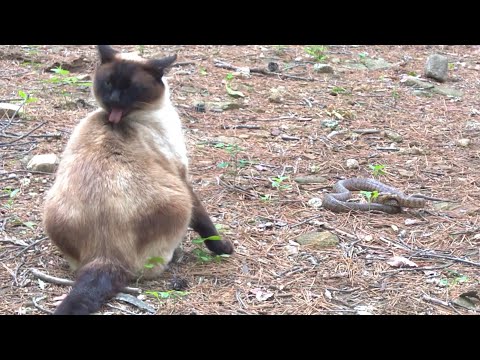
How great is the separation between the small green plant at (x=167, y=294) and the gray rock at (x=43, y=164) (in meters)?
2.48

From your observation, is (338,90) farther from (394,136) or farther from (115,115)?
(115,115)

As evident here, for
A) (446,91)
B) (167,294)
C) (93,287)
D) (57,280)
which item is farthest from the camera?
(446,91)

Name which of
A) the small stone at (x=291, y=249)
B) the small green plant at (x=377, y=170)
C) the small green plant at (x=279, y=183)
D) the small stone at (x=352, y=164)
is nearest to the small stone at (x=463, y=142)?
the small green plant at (x=377, y=170)

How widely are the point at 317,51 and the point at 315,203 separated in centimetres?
575

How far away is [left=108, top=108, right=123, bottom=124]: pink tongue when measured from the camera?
478cm

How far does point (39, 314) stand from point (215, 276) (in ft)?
4.46

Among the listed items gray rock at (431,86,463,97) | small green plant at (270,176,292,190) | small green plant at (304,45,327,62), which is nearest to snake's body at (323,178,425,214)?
small green plant at (270,176,292,190)

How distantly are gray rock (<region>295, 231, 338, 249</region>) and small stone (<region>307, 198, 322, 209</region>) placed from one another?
0.63 meters

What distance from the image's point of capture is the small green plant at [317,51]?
11.2m

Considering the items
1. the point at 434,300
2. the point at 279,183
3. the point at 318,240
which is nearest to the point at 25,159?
the point at 279,183

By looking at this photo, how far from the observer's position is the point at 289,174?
7004 mm

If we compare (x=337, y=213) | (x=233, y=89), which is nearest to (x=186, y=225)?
(x=337, y=213)

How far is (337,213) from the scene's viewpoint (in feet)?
20.0

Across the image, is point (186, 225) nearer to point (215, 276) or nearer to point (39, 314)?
point (215, 276)
